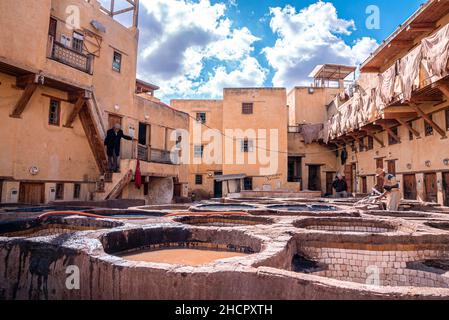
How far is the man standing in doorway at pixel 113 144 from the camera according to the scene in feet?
50.1

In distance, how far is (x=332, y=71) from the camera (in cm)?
2988

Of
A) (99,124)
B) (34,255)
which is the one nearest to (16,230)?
(34,255)

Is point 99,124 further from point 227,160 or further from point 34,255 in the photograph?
point 227,160

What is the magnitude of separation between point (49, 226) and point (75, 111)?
8.49 metres

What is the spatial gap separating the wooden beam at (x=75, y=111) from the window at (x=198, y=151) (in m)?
15.8

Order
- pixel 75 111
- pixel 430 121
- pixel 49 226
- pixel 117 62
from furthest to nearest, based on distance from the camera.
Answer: pixel 117 62
pixel 75 111
pixel 430 121
pixel 49 226

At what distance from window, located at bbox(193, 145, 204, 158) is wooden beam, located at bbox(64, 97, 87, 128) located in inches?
623

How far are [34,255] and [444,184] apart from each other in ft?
51.6

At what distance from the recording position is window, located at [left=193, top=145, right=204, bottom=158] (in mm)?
29797

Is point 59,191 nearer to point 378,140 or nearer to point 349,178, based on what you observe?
point 378,140

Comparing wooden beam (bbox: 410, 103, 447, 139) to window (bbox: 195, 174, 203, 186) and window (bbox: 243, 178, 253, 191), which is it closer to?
window (bbox: 243, 178, 253, 191)

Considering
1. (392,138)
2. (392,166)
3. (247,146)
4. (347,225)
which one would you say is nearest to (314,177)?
(247,146)

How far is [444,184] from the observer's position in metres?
14.0

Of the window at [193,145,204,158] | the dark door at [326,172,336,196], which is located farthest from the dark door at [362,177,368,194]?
the window at [193,145,204,158]
